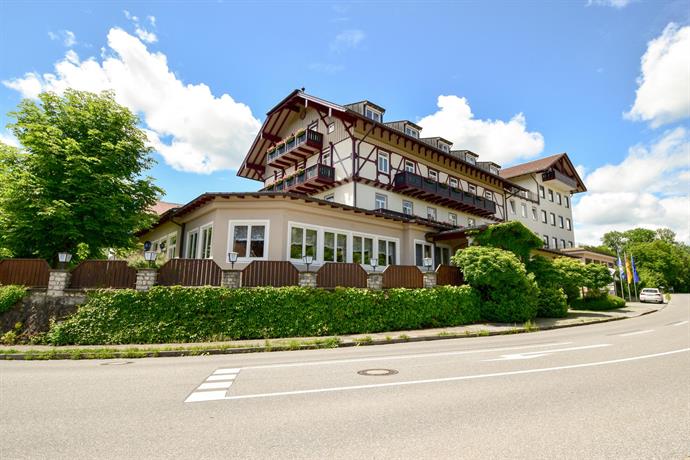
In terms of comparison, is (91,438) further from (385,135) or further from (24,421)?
(385,135)

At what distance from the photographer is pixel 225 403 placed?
533 cm

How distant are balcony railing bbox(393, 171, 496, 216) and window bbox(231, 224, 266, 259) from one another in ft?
39.2

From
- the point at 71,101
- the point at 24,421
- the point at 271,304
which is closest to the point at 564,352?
the point at 271,304

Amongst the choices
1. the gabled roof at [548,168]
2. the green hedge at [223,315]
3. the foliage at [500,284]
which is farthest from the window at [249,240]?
the gabled roof at [548,168]

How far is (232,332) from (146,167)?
10.7 meters

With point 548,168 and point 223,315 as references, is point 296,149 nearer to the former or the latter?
point 223,315

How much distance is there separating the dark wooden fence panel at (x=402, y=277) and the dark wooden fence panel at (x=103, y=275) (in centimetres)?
1032

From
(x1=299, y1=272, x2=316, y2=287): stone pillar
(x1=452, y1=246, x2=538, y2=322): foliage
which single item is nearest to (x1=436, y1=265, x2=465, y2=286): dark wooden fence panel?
(x1=452, y1=246, x2=538, y2=322): foliage

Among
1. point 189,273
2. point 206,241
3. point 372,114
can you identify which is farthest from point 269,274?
point 372,114

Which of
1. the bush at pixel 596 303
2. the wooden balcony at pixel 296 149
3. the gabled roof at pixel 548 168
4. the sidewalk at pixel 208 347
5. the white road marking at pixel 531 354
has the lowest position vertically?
the sidewalk at pixel 208 347

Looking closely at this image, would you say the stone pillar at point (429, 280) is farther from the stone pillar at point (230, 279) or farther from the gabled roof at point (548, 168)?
the gabled roof at point (548, 168)

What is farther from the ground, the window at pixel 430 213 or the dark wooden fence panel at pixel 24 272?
the window at pixel 430 213

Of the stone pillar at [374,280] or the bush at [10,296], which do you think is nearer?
the bush at [10,296]

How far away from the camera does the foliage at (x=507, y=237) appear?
65.4ft
